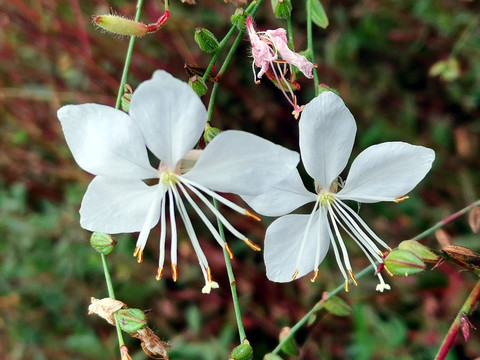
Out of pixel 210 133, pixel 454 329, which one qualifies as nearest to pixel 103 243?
pixel 210 133

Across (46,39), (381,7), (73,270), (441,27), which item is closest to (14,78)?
(46,39)

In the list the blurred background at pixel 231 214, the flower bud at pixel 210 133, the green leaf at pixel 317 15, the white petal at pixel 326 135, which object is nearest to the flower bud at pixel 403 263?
the white petal at pixel 326 135

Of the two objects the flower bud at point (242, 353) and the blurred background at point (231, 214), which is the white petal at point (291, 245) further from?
the blurred background at point (231, 214)

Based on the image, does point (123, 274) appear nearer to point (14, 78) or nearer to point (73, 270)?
point (73, 270)

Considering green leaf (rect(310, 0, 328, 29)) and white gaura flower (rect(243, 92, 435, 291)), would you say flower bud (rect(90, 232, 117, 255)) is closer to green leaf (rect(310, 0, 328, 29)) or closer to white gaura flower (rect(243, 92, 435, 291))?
white gaura flower (rect(243, 92, 435, 291))

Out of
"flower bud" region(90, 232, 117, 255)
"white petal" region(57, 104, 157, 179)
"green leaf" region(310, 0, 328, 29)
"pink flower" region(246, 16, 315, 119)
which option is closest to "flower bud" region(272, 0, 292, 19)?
"pink flower" region(246, 16, 315, 119)
